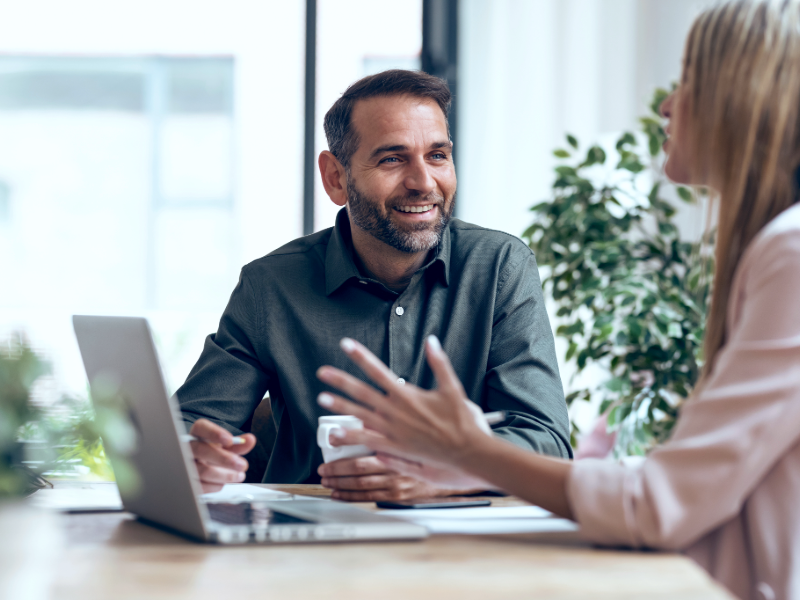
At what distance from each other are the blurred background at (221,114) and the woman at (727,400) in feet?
7.71

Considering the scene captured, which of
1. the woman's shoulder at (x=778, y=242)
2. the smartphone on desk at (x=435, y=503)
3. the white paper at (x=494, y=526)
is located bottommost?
the smartphone on desk at (x=435, y=503)

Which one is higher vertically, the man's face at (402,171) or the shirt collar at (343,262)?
the man's face at (402,171)

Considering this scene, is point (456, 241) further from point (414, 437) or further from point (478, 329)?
point (414, 437)

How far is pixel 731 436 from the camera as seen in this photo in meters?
0.75

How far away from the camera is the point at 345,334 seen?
167 cm

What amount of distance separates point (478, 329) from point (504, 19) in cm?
202

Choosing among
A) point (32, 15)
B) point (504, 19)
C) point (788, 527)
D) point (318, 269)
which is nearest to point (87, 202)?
point (32, 15)

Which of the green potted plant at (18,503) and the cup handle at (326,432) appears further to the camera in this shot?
the cup handle at (326,432)

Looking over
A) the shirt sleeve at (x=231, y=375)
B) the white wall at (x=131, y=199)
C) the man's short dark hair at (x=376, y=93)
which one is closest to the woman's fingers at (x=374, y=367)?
the shirt sleeve at (x=231, y=375)

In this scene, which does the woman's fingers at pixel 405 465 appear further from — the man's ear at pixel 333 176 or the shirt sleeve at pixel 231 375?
the man's ear at pixel 333 176

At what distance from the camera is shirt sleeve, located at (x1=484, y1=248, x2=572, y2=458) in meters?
1.41

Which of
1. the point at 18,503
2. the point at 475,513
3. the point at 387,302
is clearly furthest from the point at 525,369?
the point at 18,503

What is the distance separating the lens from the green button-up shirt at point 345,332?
1598mm

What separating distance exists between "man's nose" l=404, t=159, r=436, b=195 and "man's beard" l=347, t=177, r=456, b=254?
0.06ft
